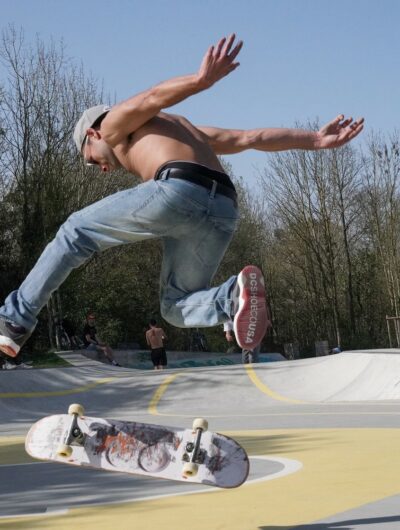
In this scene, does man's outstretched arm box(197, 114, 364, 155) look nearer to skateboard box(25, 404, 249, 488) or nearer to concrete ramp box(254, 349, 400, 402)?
skateboard box(25, 404, 249, 488)

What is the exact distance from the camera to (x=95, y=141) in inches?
185

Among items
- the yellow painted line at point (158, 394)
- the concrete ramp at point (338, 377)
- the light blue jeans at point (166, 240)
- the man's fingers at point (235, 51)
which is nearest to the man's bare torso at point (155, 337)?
the concrete ramp at point (338, 377)

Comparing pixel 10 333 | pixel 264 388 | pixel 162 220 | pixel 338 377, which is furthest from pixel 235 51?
pixel 338 377

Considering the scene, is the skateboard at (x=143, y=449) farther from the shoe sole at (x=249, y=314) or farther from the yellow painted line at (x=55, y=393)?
the yellow painted line at (x=55, y=393)

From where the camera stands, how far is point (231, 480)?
4664 mm

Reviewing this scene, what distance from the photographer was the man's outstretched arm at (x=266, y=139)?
5152 mm

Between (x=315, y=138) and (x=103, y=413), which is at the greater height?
(x=315, y=138)

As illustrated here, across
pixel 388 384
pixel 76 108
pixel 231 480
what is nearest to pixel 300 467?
pixel 231 480

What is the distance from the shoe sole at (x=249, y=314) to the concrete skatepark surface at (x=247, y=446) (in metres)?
0.92

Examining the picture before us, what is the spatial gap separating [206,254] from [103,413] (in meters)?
10.4

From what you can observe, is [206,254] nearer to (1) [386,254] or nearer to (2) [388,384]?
(2) [388,384]

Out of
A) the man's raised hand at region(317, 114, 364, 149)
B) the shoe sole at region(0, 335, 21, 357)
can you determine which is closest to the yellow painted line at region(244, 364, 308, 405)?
the man's raised hand at region(317, 114, 364, 149)

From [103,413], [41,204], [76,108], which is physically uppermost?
[76,108]

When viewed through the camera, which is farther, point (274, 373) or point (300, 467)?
point (274, 373)
